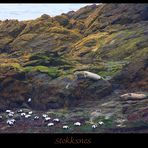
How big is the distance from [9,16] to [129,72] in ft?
8.38

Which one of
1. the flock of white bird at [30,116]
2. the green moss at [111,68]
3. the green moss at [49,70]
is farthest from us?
the green moss at [49,70]

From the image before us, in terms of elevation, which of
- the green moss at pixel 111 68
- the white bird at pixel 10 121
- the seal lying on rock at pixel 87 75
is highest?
the green moss at pixel 111 68

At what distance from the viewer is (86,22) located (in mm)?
9609

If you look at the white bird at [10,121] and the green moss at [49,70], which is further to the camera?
the green moss at [49,70]

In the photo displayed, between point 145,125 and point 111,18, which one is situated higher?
point 111,18

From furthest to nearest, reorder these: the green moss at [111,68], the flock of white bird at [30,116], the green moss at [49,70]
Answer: the green moss at [49,70] → the green moss at [111,68] → the flock of white bird at [30,116]

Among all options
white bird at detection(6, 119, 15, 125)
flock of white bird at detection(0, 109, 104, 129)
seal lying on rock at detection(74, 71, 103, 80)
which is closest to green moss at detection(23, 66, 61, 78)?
seal lying on rock at detection(74, 71, 103, 80)

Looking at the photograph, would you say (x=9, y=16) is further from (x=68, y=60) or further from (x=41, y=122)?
(x=41, y=122)

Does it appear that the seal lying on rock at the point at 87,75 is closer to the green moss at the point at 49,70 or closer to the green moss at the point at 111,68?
the green moss at the point at 111,68

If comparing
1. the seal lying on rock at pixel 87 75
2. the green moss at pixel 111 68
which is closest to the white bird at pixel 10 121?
the seal lying on rock at pixel 87 75

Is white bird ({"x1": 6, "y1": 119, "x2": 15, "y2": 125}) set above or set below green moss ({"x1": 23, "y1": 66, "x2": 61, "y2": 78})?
below

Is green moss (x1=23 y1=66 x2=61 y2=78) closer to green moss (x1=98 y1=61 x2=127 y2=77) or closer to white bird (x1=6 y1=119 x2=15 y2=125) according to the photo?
green moss (x1=98 y1=61 x2=127 y2=77)

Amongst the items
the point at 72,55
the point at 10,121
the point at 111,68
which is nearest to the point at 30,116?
the point at 10,121
